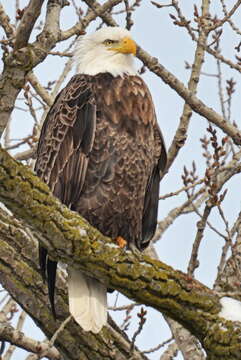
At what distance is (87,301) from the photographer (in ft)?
14.3

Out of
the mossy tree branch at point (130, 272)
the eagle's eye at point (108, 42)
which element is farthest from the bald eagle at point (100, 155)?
the mossy tree branch at point (130, 272)

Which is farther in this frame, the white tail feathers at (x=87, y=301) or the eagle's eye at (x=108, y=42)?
the eagle's eye at (x=108, y=42)

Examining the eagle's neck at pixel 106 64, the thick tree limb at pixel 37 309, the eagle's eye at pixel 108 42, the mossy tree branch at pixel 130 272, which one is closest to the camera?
the mossy tree branch at pixel 130 272

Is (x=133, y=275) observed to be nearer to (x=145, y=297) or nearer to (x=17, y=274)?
(x=145, y=297)

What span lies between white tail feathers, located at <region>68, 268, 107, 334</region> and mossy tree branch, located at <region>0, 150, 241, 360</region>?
30.6 inches

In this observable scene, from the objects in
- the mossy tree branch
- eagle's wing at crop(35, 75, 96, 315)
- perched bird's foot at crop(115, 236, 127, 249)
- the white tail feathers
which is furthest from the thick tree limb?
the mossy tree branch

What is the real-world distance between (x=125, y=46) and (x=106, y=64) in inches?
7.1

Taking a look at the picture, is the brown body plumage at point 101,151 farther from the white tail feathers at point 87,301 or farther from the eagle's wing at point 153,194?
the white tail feathers at point 87,301

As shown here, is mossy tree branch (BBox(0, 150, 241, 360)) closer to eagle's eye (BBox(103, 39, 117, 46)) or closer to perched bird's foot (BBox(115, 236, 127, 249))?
perched bird's foot (BBox(115, 236, 127, 249))

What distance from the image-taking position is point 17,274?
14.1ft

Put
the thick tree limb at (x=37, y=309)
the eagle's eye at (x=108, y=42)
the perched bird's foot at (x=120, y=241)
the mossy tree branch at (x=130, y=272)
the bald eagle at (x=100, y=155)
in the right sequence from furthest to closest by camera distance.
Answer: the eagle's eye at (x=108, y=42), the perched bird's foot at (x=120, y=241), the bald eagle at (x=100, y=155), the thick tree limb at (x=37, y=309), the mossy tree branch at (x=130, y=272)

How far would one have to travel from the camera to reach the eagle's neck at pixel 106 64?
500cm

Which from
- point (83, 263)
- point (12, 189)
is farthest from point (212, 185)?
point (12, 189)

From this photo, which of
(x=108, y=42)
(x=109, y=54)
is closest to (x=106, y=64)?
(x=109, y=54)
